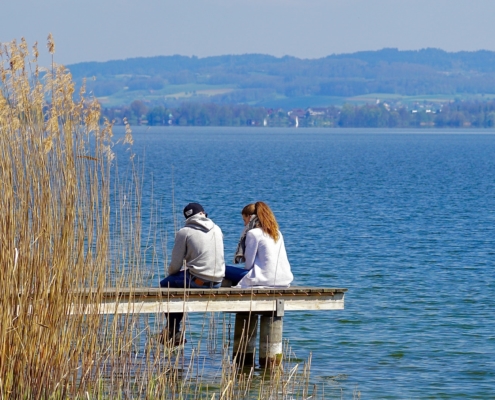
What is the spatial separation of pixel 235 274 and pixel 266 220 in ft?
2.59

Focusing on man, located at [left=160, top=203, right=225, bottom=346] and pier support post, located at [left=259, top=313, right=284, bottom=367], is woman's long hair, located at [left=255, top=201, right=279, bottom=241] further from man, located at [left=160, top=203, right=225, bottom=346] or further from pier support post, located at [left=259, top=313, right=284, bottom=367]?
pier support post, located at [left=259, top=313, right=284, bottom=367]

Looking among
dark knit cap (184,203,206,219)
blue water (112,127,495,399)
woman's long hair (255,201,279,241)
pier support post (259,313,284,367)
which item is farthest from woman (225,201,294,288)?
blue water (112,127,495,399)

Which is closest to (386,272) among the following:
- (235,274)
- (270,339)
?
(235,274)

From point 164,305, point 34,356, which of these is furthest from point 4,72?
point 164,305

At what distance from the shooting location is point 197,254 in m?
9.19

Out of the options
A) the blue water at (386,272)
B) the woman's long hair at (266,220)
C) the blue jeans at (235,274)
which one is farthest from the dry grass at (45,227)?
the blue jeans at (235,274)

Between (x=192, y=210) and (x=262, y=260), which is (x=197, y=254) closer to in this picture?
(x=192, y=210)

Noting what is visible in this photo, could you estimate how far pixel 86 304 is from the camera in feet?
19.3

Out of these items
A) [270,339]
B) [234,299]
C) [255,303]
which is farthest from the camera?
[270,339]

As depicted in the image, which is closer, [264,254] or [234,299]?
[234,299]

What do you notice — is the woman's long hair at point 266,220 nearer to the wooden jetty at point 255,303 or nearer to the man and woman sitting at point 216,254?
the man and woman sitting at point 216,254

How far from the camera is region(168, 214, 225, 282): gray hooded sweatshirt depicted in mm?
9141

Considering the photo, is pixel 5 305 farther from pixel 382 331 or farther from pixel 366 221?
pixel 366 221

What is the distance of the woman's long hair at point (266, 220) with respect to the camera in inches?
366
